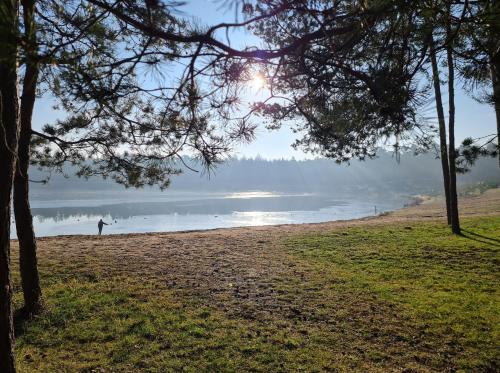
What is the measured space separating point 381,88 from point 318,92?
954 millimetres

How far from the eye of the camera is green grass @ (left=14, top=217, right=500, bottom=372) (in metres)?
4.02

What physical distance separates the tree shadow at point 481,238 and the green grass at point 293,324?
4.14 feet

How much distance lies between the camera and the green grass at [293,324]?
158 inches

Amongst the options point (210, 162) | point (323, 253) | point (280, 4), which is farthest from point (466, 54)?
point (323, 253)

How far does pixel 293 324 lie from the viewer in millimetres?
4910

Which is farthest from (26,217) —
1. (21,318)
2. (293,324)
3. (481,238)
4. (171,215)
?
(171,215)

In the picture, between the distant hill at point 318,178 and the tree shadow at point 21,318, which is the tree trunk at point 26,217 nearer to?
the tree shadow at point 21,318

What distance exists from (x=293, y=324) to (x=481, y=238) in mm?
7308

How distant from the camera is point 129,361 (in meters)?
4.04

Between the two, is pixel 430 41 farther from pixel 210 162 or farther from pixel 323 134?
pixel 210 162

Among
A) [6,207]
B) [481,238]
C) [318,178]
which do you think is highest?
[318,178]

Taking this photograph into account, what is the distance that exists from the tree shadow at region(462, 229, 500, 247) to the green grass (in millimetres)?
1261

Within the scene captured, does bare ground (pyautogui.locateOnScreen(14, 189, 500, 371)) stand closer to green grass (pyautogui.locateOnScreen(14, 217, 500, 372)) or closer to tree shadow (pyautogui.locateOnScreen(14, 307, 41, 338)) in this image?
green grass (pyautogui.locateOnScreen(14, 217, 500, 372))

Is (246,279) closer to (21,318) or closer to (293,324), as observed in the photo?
(293,324)
